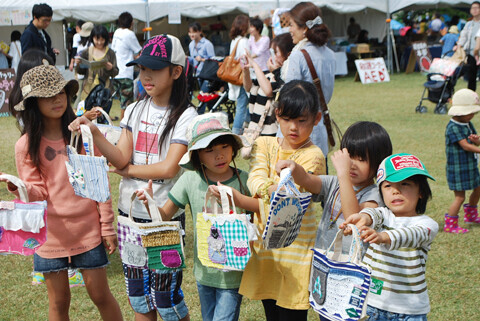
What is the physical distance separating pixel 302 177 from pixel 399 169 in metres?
0.41

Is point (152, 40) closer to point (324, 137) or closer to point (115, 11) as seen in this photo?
point (324, 137)

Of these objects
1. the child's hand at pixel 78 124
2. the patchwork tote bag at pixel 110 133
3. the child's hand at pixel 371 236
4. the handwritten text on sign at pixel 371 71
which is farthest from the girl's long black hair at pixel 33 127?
the handwritten text on sign at pixel 371 71

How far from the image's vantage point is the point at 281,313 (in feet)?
9.13

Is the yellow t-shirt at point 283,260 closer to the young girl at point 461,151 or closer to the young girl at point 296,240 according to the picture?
the young girl at point 296,240

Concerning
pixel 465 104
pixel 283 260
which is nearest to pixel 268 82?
pixel 465 104

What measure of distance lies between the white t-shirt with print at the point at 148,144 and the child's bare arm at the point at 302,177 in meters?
0.75

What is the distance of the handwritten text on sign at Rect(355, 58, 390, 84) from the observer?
18.6 m

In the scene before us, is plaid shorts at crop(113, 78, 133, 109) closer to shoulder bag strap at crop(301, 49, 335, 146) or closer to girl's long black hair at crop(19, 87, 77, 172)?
shoulder bag strap at crop(301, 49, 335, 146)

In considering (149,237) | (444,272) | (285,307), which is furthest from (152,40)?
(444,272)

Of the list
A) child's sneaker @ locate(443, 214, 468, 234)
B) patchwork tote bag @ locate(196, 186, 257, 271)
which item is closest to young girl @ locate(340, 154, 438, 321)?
patchwork tote bag @ locate(196, 186, 257, 271)

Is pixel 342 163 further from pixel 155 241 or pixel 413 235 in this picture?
pixel 155 241

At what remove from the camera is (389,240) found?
223cm

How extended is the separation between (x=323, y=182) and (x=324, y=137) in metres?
1.75

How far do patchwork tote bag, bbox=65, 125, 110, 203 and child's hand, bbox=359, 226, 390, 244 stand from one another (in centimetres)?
126
